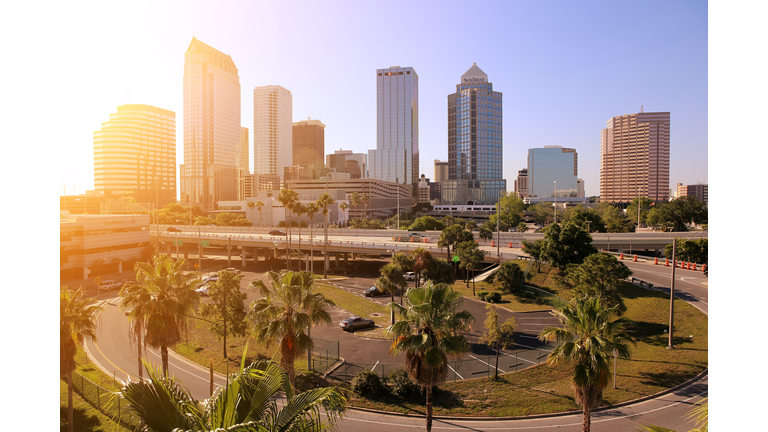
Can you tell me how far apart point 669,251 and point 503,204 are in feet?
234

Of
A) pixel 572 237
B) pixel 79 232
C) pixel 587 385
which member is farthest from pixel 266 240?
pixel 587 385

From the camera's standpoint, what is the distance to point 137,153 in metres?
90.1

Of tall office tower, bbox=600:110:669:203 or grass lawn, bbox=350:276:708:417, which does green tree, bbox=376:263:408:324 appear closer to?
grass lawn, bbox=350:276:708:417

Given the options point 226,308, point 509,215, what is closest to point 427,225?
point 509,215

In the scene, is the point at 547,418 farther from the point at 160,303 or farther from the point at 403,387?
the point at 160,303

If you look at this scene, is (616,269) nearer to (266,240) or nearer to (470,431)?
(470,431)

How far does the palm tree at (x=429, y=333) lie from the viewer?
11.1 metres

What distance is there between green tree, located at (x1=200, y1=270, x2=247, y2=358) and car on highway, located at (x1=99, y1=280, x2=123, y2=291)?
23.7 m

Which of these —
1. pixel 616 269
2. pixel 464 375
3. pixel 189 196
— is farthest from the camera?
pixel 189 196

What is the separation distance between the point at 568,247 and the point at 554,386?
22178 millimetres

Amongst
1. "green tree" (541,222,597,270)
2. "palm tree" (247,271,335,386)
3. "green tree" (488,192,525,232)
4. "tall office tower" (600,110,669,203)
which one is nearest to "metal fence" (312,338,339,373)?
"palm tree" (247,271,335,386)

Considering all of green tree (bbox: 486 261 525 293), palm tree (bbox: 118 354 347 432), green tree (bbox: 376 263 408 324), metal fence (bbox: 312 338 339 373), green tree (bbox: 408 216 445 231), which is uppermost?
palm tree (bbox: 118 354 347 432)

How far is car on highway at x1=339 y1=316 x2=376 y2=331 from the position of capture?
27.3 metres

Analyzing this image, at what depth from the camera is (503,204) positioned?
114 metres
